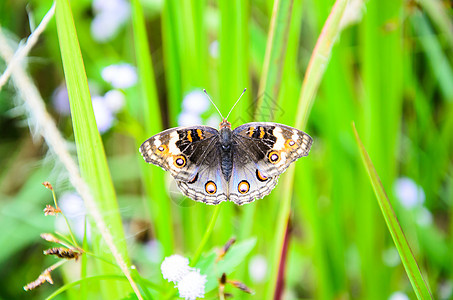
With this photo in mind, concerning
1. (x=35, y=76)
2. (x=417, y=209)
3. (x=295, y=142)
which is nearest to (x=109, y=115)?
(x=295, y=142)

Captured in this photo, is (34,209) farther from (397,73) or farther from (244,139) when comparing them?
(397,73)

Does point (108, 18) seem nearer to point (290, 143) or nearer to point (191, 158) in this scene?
point (191, 158)

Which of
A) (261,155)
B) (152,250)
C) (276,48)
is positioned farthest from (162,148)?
(152,250)

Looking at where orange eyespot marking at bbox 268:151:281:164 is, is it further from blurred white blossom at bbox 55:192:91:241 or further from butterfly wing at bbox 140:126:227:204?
blurred white blossom at bbox 55:192:91:241

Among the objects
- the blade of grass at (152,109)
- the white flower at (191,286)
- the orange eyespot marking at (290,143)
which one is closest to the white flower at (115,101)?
the blade of grass at (152,109)

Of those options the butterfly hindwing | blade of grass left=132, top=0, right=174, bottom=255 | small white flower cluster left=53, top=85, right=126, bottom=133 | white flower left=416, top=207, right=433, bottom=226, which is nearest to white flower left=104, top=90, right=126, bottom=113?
small white flower cluster left=53, top=85, right=126, bottom=133

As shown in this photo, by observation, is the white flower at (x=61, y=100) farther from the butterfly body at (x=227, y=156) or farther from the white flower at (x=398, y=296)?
the white flower at (x=398, y=296)
